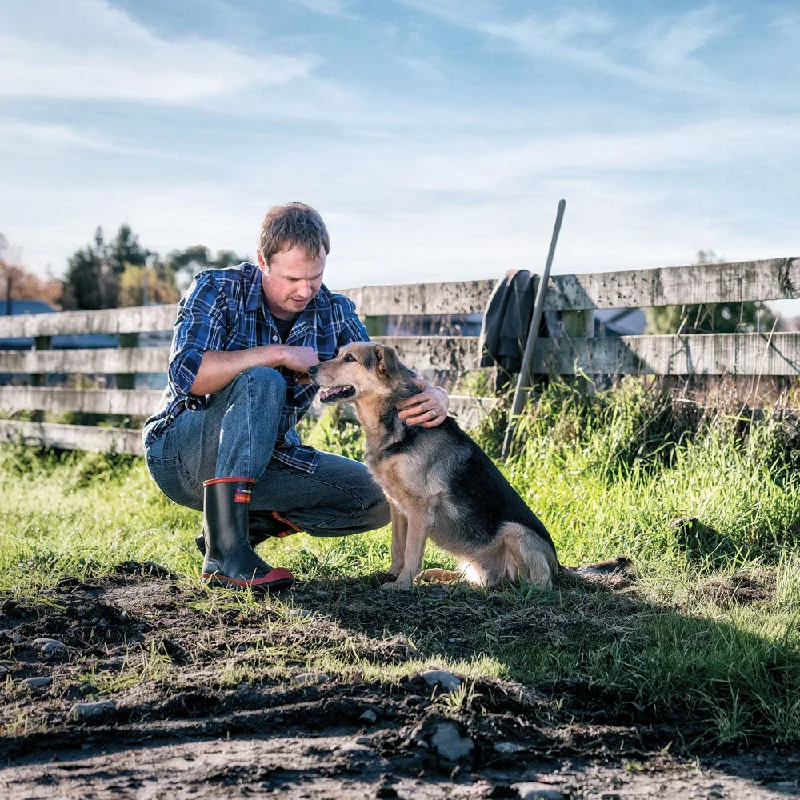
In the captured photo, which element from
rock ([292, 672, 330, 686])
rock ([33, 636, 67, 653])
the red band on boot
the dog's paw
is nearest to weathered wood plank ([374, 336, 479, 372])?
the dog's paw

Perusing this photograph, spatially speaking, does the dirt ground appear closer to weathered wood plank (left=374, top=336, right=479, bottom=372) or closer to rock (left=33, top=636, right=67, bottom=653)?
rock (left=33, top=636, right=67, bottom=653)

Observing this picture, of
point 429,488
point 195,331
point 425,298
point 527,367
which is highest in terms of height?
point 425,298

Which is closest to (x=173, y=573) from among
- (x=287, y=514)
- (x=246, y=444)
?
(x=287, y=514)

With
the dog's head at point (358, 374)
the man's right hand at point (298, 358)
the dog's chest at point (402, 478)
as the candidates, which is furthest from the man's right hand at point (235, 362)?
the dog's chest at point (402, 478)

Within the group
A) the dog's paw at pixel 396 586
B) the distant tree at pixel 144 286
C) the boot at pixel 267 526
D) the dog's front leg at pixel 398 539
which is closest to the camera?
the dog's paw at pixel 396 586

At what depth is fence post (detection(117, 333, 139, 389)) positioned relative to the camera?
10589mm

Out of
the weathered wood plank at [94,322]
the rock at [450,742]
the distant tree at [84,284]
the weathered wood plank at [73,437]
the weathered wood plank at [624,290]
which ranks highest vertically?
the distant tree at [84,284]

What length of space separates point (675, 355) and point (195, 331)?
395cm

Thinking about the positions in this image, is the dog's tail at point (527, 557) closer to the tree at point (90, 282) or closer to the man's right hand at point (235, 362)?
the man's right hand at point (235, 362)

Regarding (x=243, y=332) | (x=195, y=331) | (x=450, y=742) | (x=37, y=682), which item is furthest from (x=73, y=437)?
(x=450, y=742)

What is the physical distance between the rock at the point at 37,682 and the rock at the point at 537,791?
1766 millimetres

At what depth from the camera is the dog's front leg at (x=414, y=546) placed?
13.9 ft

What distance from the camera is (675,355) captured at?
21.8ft

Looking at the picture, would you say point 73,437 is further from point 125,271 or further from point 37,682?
point 125,271
